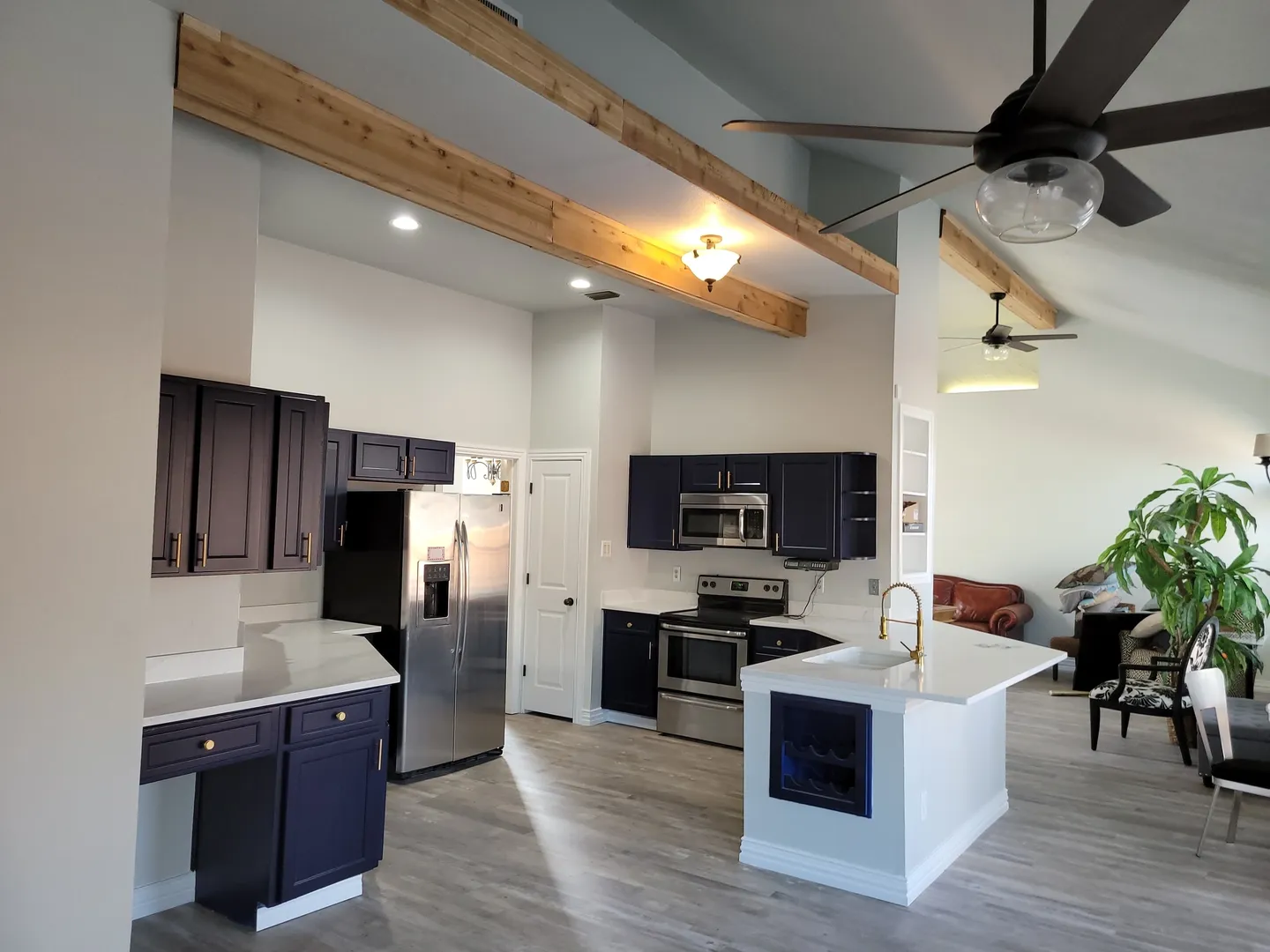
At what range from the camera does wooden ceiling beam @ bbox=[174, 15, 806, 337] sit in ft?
9.12

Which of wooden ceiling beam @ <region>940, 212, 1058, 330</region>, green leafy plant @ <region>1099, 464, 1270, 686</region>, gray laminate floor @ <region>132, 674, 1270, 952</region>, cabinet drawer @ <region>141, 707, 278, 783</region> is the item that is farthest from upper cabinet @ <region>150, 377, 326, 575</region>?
green leafy plant @ <region>1099, 464, 1270, 686</region>

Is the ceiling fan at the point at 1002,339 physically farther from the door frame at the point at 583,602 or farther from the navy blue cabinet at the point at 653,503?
the door frame at the point at 583,602

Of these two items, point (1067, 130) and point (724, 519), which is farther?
point (724, 519)

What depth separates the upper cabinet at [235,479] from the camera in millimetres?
3051

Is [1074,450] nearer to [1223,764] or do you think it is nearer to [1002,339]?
[1002,339]

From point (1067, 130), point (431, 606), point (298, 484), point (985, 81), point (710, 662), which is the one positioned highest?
point (985, 81)

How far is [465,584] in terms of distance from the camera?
5367 millimetres

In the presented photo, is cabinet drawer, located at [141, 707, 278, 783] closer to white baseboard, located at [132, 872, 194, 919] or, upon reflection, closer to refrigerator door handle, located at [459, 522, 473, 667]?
white baseboard, located at [132, 872, 194, 919]

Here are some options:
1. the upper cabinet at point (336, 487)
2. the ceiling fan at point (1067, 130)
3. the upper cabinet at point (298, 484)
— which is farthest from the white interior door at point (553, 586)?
the ceiling fan at point (1067, 130)

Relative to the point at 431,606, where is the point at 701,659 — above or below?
below

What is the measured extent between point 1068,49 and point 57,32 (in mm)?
2520

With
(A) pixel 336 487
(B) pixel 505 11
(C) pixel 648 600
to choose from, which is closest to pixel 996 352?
(C) pixel 648 600

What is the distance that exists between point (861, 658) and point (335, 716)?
2.54 m

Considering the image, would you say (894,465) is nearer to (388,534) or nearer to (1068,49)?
(388,534)
